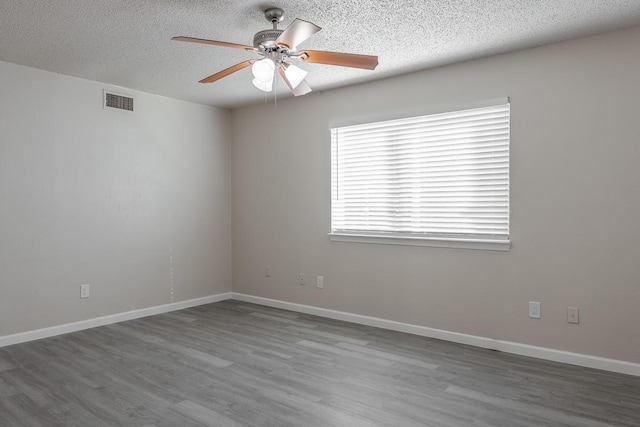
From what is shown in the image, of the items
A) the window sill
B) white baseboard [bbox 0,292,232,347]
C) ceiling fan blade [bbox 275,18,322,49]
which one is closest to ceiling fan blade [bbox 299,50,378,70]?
ceiling fan blade [bbox 275,18,322,49]

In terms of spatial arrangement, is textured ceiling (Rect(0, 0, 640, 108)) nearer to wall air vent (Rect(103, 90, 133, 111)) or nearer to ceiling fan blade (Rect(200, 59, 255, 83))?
ceiling fan blade (Rect(200, 59, 255, 83))

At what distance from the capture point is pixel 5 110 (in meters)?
3.82

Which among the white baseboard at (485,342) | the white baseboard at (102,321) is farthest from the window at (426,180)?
the white baseboard at (102,321)

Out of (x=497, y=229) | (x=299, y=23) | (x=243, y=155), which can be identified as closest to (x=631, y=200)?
(x=497, y=229)

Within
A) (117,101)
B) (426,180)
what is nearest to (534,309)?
(426,180)

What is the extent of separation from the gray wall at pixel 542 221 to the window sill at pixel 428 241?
0.19 ft

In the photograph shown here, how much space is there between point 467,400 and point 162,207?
3775 millimetres

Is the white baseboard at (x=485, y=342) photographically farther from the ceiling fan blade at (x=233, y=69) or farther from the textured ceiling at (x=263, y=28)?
the ceiling fan blade at (x=233, y=69)

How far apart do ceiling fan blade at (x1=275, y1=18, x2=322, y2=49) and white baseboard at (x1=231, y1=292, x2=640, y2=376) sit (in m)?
2.77

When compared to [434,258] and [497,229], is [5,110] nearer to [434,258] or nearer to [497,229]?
[434,258]

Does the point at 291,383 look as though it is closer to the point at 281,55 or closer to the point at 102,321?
the point at 281,55

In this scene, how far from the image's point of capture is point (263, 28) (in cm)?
309

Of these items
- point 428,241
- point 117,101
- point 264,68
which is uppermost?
point 117,101

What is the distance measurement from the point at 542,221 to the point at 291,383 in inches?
88.8
